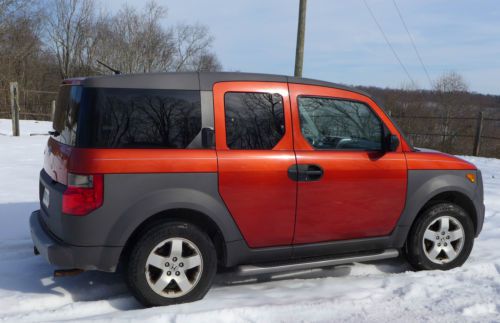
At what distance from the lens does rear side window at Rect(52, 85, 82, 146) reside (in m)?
3.14

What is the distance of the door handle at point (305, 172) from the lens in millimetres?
3504

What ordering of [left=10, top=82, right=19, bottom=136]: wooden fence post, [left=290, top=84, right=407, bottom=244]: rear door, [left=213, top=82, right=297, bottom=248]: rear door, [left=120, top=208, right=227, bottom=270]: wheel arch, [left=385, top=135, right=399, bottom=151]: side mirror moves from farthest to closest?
[left=10, top=82, right=19, bottom=136]: wooden fence post < [left=385, top=135, right=399, bottom=151]: side mirror < [left=290, top=84, right=407, bottom=244]: rear door < [left=213, top=82, right=297, bottom=248]: rear door < [left=120, top=208, right=227, bottom=270]: wheel arch

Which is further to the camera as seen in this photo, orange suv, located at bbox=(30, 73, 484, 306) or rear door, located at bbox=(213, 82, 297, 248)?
rear door, located at bbox=(213, 82, 297, 248)

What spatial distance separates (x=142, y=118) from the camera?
317cm

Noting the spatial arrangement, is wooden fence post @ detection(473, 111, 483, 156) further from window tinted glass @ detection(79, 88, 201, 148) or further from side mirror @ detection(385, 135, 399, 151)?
window tinted glass @ detection(79, 88, 201, 148)

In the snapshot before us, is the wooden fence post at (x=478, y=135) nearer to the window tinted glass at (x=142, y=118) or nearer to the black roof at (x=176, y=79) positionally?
the black roof at (x=176, y=79)

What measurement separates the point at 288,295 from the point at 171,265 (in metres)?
0.99

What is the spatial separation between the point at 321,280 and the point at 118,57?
35.8 meters

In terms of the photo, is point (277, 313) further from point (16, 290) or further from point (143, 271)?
point (16, 290)

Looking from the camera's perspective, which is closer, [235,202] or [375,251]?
[235,202]

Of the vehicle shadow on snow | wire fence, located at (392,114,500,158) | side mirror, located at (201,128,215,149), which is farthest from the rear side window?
wire fence, located at (392,114,500,158)

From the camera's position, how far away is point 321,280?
3.90m

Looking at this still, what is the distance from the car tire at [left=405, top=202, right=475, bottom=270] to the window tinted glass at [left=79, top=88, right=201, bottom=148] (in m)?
2.32

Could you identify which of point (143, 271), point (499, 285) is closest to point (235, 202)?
point (143, 271)
